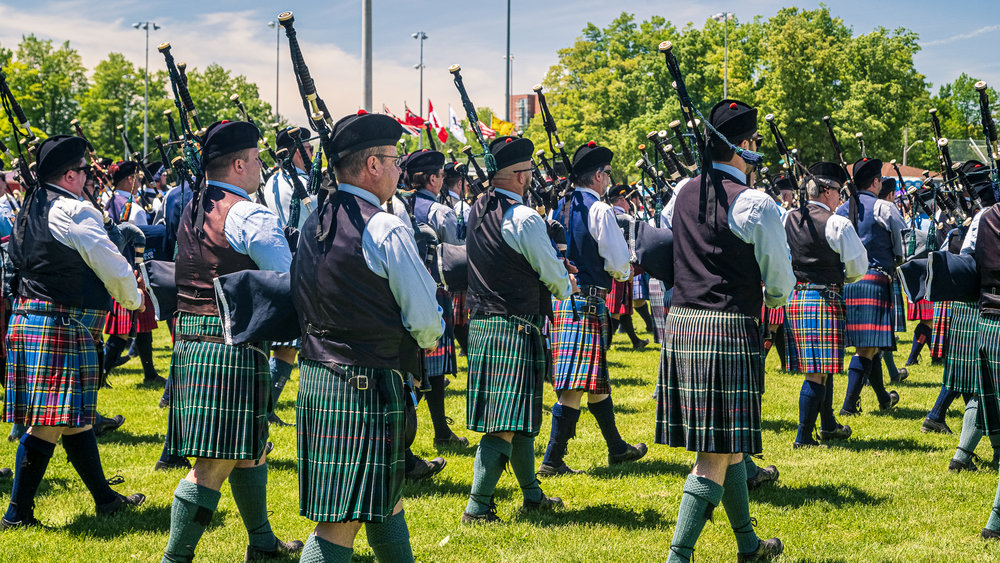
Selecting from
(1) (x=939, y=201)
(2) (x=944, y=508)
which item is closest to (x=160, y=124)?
(1) (x=939, y=201)

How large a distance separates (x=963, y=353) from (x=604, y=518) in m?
2.25

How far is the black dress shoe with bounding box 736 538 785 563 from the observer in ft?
12.6

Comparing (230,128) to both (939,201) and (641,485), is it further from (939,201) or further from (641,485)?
(939,201)

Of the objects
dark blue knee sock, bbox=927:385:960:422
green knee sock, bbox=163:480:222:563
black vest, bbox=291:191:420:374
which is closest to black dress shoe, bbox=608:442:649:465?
dark blue knee sock, bbox=927:385:960:422

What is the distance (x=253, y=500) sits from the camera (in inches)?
150

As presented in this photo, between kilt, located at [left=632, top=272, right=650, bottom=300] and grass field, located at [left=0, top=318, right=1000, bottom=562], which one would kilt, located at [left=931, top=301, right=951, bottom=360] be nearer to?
grass field, located at [left=0, top=318, right=1000, bottom=562]

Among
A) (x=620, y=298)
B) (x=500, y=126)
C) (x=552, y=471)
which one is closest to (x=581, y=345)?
(x=552, y=471)

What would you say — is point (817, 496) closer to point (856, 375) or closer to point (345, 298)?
point (856, 375)

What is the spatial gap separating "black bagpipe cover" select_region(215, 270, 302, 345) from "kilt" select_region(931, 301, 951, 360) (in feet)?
19.1

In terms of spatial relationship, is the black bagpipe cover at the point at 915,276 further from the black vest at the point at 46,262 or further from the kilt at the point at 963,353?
the black vest at the point at 46,262

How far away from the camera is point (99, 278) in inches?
171

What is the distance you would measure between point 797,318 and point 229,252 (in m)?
3.93

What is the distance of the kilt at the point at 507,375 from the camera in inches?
171

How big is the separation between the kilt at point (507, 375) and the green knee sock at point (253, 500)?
1.06 m
